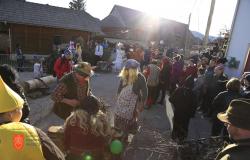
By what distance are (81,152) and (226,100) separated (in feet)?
11.3

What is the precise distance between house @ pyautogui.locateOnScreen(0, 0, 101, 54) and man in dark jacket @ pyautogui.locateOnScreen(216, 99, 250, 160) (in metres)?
20.5

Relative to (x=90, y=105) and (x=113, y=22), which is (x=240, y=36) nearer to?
(x=90, y=105)

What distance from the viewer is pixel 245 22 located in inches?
437

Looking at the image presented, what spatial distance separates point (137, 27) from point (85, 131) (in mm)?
44707

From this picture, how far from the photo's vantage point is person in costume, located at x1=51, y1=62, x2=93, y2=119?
4.58 meters

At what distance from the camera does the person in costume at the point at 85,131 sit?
3.31 m

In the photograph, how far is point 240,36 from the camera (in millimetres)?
11305

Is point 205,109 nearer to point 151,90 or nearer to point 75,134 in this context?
point 151,90

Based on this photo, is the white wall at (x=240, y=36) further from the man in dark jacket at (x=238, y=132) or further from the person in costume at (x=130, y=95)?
the man in dark jacket at (x=238, y=132)

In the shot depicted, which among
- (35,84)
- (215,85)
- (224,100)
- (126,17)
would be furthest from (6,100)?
(126,17)

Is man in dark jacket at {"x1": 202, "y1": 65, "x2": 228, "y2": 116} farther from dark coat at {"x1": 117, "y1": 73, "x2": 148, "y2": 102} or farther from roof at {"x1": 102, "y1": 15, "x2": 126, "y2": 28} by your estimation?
roof at {"x1": 102, "y1": 15, "x2": 126, "y2": 28}

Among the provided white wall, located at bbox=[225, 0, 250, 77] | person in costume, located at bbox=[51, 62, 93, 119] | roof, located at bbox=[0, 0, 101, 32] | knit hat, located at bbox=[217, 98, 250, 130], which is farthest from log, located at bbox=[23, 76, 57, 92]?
roof, located at bbox=[0, 0, 101, 32]

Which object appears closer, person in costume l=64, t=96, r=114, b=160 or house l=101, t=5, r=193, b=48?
person in costume l=64, t=96, r=114, b=160

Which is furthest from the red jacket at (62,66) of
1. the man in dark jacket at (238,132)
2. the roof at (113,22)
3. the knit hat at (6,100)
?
the roof at (113,22)
